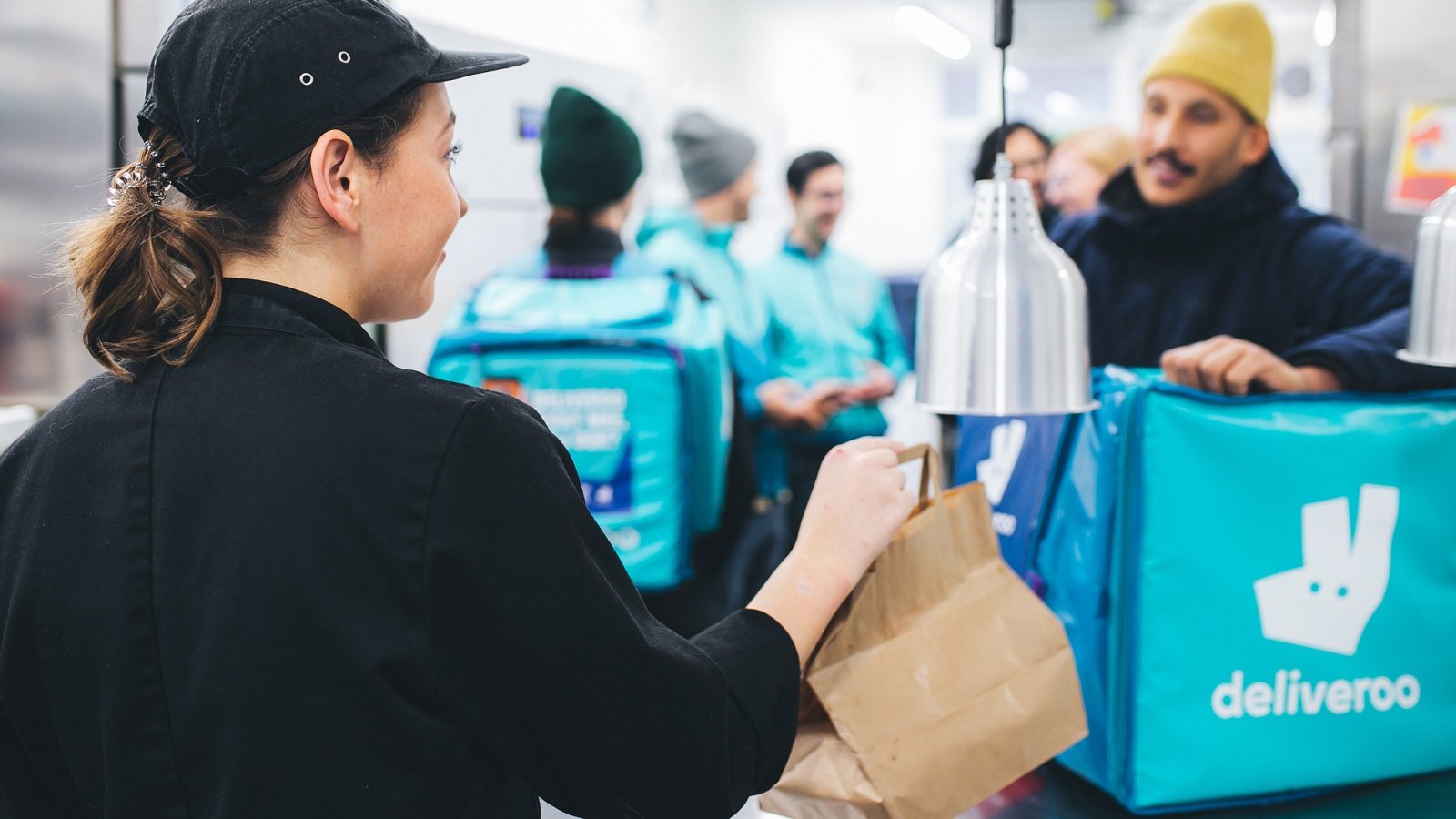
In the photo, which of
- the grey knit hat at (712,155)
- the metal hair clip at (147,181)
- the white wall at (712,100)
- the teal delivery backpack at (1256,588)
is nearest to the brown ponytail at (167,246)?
the metal hair clip at (147,181)

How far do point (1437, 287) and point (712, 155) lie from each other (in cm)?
285

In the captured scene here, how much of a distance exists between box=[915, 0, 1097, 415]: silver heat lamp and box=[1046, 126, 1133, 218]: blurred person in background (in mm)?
2595

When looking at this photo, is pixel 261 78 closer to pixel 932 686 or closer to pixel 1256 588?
pixel 932 686

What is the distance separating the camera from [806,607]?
965mm

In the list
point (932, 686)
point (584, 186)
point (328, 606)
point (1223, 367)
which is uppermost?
point (584, 186)

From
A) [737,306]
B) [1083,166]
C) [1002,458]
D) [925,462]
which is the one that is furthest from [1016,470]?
[1083,166]

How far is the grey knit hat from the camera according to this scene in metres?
3.76

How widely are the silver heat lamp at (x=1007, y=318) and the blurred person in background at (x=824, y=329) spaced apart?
219cm

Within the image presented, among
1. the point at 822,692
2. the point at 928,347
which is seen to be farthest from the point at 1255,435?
the point at 822,692

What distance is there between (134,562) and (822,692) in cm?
57

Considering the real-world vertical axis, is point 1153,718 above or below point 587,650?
below

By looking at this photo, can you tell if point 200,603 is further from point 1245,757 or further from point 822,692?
point 1245,757

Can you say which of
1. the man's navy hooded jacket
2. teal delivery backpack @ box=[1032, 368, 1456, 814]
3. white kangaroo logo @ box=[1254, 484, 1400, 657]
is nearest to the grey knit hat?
the man's navy hooded jacket

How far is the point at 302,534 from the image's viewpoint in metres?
0.73
